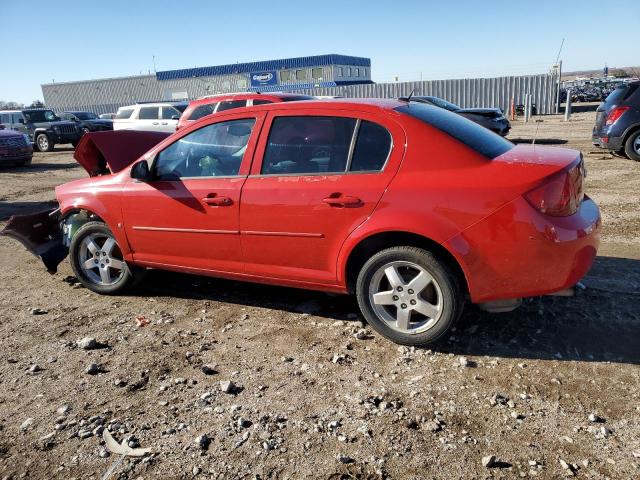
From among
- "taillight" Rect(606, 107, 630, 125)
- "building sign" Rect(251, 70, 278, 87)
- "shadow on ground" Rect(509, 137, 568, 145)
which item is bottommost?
"shadow on ground" Rect(509, 137, 568, 145)

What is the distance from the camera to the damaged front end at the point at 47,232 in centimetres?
527

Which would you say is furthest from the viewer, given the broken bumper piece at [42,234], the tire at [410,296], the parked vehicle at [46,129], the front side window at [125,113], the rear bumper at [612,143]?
the parked vehicle at [46,129]

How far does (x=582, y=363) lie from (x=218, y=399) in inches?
92.6

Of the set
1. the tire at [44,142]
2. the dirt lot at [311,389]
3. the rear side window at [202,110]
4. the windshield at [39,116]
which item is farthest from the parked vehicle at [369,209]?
the windshield at [39,116]

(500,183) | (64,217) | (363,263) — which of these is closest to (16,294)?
(64,217)

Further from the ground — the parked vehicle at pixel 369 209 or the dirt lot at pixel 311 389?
the parked vehicle at pixel 369 209

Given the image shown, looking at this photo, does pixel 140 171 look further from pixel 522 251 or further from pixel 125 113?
pixel 125 113

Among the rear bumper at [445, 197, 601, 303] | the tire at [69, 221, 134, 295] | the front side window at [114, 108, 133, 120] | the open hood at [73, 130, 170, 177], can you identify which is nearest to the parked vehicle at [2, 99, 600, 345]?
the rear bumper at [445, 197, 601, 303]

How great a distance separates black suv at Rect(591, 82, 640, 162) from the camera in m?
10.8

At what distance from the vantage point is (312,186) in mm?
3732

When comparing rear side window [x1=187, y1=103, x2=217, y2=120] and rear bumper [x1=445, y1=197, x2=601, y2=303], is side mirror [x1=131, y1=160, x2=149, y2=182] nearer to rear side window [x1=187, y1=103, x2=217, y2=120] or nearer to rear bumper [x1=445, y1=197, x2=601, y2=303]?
rear bumper [x1=445, y1=197, x2=601, y2=303]

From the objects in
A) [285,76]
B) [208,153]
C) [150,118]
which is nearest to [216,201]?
[208,153]

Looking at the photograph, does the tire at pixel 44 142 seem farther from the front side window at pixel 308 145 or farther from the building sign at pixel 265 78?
the building sign at pixel 265 78

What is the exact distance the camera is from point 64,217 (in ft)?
17.3
